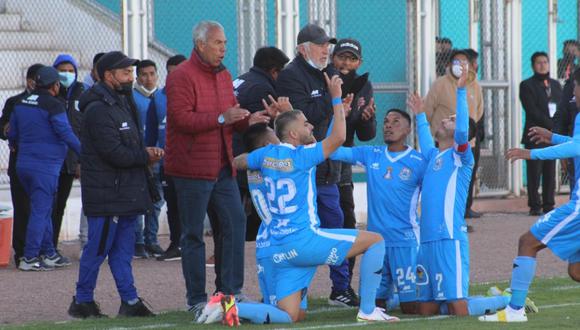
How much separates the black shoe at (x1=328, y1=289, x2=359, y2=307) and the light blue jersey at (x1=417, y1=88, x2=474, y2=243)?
33.8 inches

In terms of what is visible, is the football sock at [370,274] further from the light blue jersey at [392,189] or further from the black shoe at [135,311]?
the black shoe at [135,311]

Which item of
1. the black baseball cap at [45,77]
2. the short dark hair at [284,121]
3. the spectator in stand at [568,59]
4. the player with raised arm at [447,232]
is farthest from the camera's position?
the spectator in stand at [568,59]

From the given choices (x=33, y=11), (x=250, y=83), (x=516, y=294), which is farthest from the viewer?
(x=33, y=11)

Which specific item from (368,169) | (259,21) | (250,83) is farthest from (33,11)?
(368,169)

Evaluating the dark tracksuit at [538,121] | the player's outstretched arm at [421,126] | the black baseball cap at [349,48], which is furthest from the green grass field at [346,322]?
the dark tracksuit at [538,121]

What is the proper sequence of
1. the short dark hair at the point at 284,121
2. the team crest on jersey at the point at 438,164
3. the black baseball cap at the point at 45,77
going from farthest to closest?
1. the black baseball cap at the point at 45,77
2. the team crest on jersey at the point at 438,164
3. the short dark hair at the point at 284,121

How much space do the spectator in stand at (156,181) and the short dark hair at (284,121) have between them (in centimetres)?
433

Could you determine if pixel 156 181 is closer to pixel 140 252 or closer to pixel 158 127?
pixel 158 127

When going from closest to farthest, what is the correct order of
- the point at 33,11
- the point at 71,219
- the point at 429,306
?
the point at 429,306, the point at 71,219, the point at 33,11

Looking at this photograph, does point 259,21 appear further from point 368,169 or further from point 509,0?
point 368,169

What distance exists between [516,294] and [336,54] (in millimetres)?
2744

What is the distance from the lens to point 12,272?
12.3m

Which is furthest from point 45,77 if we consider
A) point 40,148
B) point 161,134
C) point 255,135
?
point 255,135

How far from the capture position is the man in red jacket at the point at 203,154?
9.25m
